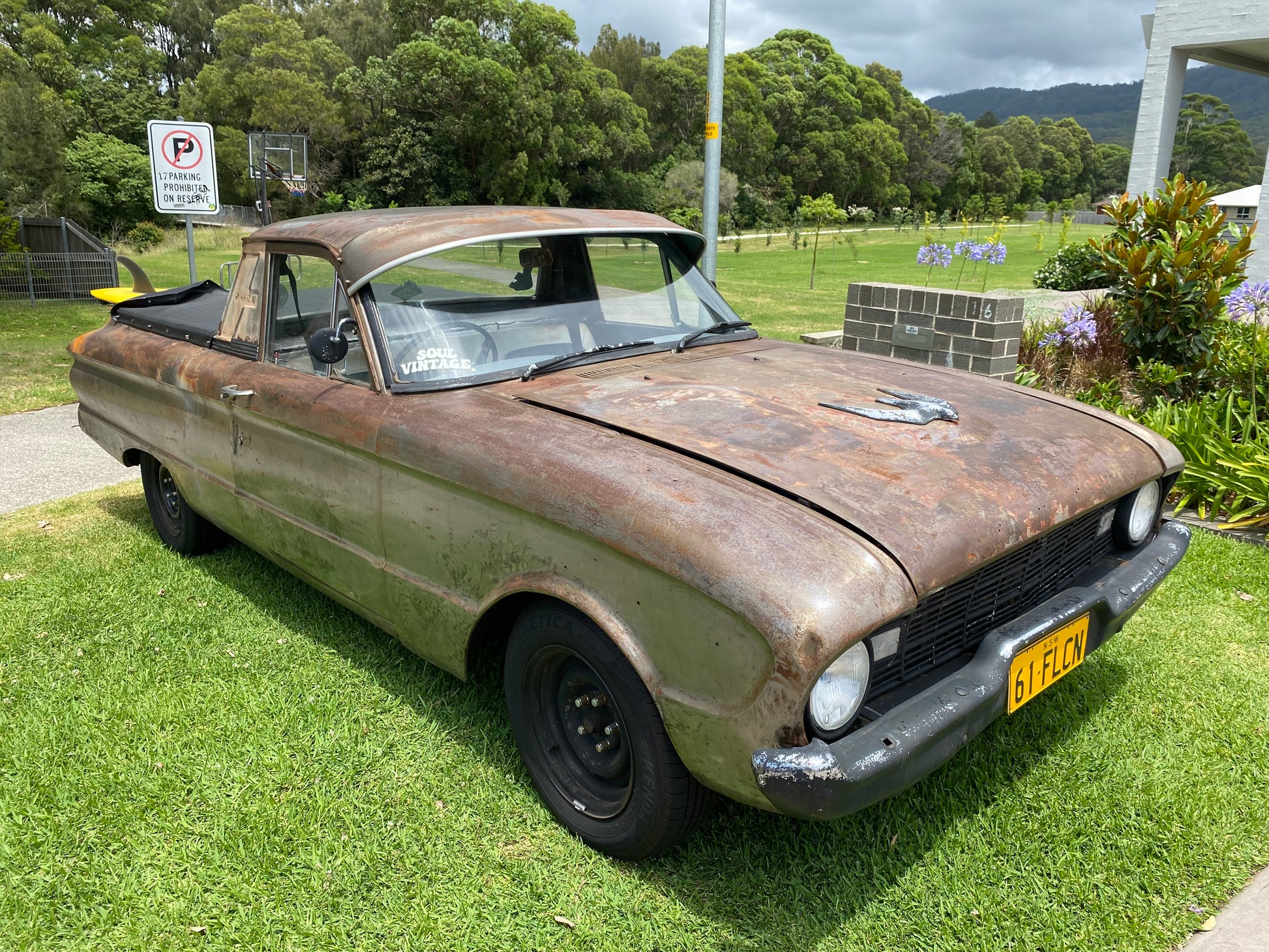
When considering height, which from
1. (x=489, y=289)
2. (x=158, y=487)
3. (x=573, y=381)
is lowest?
(x=158, y=487)

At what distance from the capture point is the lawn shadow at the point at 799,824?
2426 millimetres

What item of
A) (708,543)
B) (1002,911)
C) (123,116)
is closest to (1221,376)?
(1002,911)

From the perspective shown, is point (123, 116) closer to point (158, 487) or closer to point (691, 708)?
point (158, 487)

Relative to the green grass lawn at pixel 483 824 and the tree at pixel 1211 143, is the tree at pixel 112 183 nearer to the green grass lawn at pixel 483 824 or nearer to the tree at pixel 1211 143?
the green grass lawn at pixel 483 824

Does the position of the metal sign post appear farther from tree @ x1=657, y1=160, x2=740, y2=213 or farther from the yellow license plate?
tree @ x1=657, y1=160, x2=740, y2=213

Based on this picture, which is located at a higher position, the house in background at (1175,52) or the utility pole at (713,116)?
the house in background at (1175,52)

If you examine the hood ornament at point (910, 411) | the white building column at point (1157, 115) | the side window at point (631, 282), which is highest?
the white building column at point (1157, 115)

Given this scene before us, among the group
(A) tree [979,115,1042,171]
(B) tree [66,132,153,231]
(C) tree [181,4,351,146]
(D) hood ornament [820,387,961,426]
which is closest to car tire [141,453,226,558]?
(D) hood ornament [820,387,961,426]

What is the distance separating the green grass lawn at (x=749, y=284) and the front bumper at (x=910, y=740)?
2122 millimetres

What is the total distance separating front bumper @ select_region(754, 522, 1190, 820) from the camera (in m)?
1.94

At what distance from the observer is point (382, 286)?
10.3 feet

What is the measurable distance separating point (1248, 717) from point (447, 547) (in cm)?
284

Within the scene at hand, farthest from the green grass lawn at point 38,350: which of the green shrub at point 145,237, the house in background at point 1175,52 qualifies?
the green shrub at point 145,237

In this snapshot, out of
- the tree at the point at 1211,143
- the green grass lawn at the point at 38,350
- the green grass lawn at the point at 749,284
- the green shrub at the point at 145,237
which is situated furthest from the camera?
the tree at the point at 1211,143
